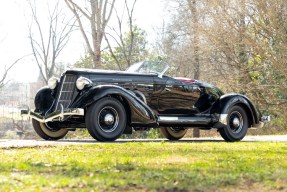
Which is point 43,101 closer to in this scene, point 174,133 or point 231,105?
point 174,133

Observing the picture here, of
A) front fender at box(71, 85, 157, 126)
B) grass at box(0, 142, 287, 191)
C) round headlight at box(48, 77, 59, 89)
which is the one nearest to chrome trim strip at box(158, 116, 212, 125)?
front fender at box(71, 85, 157, 126)

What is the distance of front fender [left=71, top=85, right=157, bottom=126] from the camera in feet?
34.8

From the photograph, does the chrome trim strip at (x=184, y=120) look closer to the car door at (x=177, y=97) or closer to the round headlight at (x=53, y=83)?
the car door at (x=177, y=97)

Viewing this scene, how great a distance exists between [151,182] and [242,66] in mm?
19990

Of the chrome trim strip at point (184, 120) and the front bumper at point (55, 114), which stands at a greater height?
the front bumper at point (55, 114)

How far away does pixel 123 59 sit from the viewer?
33156mm

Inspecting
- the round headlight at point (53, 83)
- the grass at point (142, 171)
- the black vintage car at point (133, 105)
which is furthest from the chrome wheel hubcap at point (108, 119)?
the grass at point (142, 171)

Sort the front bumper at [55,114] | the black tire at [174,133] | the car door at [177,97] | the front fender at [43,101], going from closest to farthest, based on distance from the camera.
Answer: the front bumper at [55,114]
the front fender at [43,101]
the car door at [177,97]
the black tire at [174,133]

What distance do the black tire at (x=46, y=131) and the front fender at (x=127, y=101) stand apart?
1312 millimetres

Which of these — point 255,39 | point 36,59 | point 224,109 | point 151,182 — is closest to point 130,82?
point 224,109

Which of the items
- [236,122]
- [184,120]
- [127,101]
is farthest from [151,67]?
[236,122]

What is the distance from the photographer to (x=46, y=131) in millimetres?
12102

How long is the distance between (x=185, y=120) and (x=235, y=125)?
4.14 feet

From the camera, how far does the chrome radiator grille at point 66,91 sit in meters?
11.3
